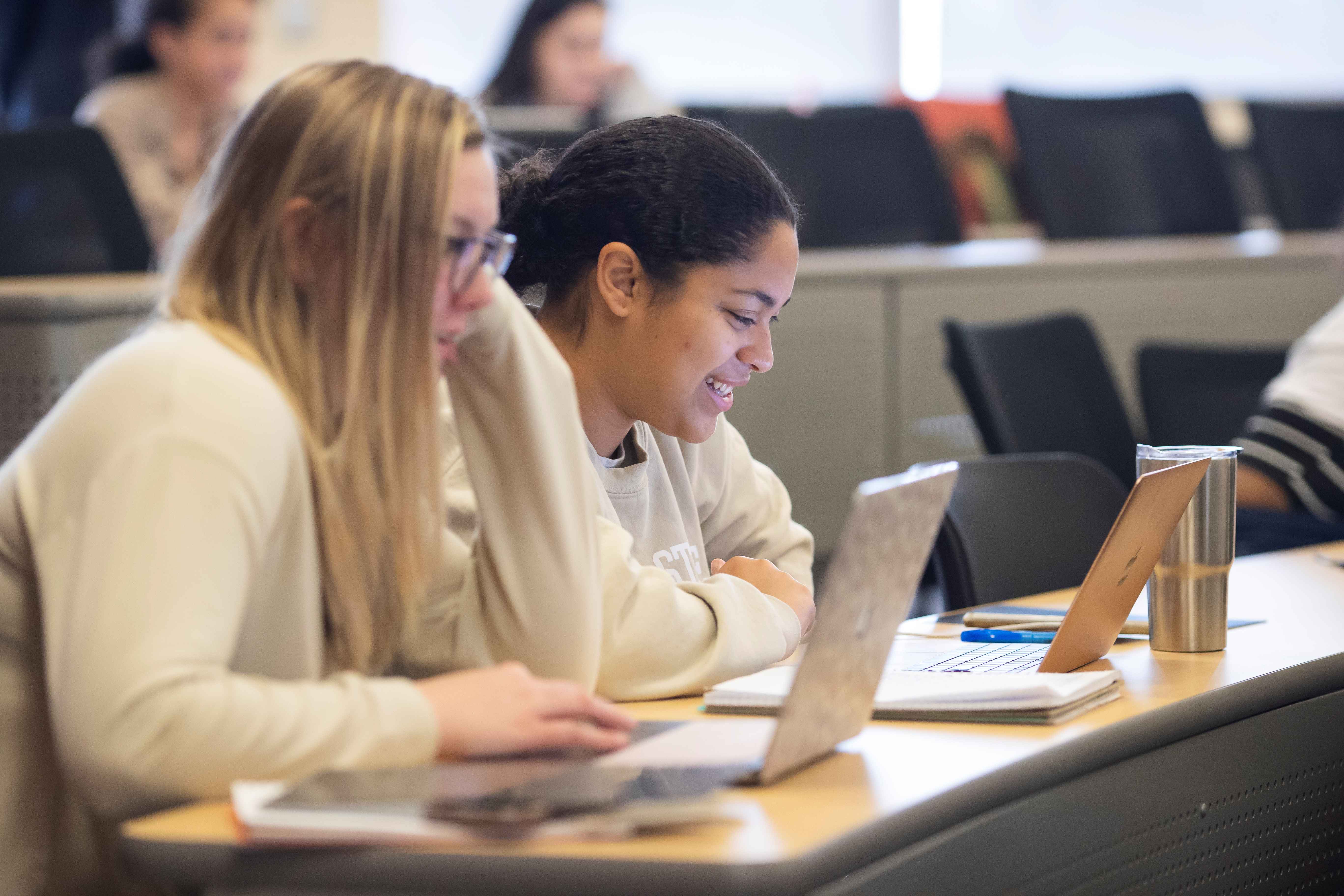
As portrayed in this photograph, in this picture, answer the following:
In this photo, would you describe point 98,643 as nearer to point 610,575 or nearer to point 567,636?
point 567,636

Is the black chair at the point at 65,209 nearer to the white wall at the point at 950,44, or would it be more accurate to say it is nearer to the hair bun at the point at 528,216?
the hair bun at the point at 528,216

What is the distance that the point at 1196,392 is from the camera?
2951 mm

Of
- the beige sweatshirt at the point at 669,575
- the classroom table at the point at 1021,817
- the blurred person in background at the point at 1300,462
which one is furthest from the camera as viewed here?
the blurred person in background at the point at 1300,462

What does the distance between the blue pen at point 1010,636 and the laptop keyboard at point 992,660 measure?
0.5 inches

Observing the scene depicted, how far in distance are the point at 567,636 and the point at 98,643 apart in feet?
1.18

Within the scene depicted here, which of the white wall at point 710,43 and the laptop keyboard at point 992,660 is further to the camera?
the white wall at point 710,43

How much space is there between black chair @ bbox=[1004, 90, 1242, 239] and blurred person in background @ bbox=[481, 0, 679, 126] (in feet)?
3.41

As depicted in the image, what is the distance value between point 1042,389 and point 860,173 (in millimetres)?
1426

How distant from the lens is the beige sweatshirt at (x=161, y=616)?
2.83ft

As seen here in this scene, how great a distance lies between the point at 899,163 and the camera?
402cm

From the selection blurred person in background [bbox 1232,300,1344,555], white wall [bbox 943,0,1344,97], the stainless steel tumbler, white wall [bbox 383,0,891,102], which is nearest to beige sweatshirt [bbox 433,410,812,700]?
the stainless steel tumbler

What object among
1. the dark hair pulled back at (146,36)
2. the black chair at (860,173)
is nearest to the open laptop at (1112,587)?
the black chair at (860,173)

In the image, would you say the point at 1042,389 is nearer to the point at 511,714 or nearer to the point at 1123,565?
the point at 1123,565

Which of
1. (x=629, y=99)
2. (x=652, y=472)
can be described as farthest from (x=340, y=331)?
(x=629, y=99)
